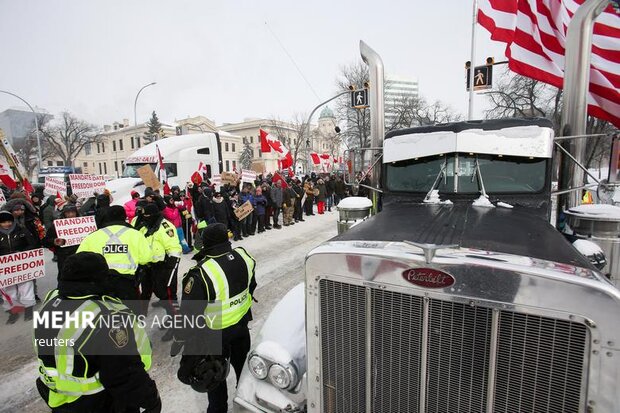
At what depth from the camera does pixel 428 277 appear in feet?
6.04

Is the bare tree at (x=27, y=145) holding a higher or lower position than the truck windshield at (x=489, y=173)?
higher

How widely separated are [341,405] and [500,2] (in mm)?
6548

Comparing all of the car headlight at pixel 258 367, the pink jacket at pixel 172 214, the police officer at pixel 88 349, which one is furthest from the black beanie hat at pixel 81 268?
the pink jacket at pixel 172 214

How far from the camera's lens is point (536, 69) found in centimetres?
552

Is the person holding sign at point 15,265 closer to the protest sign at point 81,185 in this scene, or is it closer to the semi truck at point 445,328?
the protest sign at point 81,185

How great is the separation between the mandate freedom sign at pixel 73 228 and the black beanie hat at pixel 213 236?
13.7ft

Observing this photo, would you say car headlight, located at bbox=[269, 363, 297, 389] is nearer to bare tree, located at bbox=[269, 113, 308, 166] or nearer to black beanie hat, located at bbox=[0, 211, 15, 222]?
black beanie hat, located at bbox=[0, 211, 15, 222]

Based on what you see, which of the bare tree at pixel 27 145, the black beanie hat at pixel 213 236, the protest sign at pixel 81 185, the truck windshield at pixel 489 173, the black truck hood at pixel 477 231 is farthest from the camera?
the bare tree at pixel 27 145

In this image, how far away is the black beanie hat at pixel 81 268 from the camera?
6.66ft

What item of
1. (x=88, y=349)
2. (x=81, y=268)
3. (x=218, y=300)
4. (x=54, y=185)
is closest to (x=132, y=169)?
(x=54, y=185)

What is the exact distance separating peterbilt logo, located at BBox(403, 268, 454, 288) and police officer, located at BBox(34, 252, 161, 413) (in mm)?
1709

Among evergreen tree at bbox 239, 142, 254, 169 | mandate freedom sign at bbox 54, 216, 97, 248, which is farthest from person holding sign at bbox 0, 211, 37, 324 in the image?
evergreen tree at bbox 239, 142, 254, 169

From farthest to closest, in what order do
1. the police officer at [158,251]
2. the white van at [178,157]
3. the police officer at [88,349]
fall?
1. the white van at [178,157]
2. the police officer at [158,251]
3. the police officer at [88,349]

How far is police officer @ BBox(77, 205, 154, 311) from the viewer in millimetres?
3783
